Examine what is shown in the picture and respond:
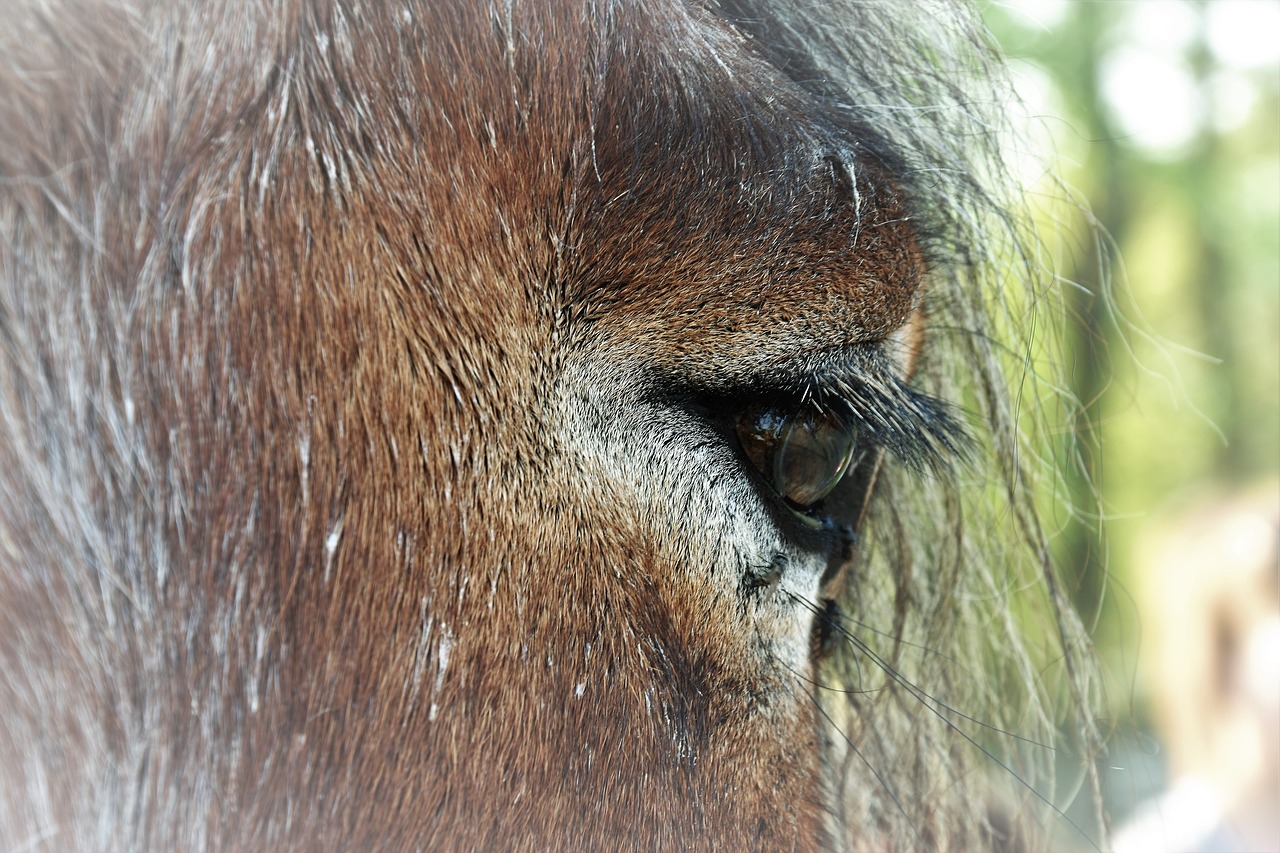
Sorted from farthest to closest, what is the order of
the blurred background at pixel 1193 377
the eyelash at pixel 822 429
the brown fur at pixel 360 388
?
the blurred background at pixel 1193 377
the eyelash at pixel 822 429
the brown fur at pixel 360 388

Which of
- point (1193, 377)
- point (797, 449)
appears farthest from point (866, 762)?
point (1193, 377)

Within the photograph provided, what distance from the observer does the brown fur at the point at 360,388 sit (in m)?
0.73

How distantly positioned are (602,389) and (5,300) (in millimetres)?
484

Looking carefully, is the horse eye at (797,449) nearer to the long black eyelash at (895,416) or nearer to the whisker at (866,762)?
the long black eyelash at (895,416)

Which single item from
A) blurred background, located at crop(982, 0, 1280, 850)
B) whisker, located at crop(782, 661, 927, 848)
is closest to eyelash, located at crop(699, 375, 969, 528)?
whisker, located at crop(782, 661, 927, 848)

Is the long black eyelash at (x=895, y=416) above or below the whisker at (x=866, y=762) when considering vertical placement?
above

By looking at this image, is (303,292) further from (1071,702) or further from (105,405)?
(1071,702)

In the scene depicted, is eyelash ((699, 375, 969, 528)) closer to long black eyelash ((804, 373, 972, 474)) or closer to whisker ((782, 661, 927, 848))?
long black eyelash ((804, 373, 972, 474))

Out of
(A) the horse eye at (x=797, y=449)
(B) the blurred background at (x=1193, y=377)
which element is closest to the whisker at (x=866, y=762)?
(A) the horse eye at (x=797, y=449)

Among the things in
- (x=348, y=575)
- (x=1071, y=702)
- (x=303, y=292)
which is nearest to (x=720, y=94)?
(x=303, y=292)

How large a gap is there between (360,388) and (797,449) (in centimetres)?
42

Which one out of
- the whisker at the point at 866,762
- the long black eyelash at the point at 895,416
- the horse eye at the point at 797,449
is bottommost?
the whisker at the point at 866,762

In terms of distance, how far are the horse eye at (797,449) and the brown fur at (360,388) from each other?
0.32 ft

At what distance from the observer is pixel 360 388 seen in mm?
747
